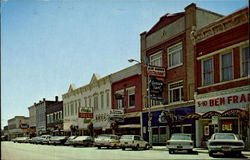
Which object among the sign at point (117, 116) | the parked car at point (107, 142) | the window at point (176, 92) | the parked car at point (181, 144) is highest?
the window at point (176, 92)

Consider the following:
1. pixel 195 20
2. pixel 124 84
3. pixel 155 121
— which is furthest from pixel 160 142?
pixel 195 20

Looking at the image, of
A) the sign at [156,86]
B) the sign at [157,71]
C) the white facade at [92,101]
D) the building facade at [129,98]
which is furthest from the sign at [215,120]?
the white facade at [92,101]

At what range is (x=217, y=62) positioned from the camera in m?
26.2

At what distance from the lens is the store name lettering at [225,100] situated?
2333cm

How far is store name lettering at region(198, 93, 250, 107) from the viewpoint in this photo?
23.3 m

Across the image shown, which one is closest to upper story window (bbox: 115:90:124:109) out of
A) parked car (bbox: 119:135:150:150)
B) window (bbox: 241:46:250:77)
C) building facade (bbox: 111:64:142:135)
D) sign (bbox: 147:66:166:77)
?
building facade (bbox: 111:64:142:135)

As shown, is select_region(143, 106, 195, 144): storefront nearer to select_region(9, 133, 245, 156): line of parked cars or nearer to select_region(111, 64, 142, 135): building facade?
select_region(111, 64, 142, 135): building facade

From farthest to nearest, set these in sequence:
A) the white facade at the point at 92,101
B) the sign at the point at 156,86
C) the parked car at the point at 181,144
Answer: the white facade at the point at 92,101, the sign at the point at 156,86, the parked car at the point at 181,144

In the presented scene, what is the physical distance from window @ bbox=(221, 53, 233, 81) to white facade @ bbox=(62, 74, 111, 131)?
21490mm

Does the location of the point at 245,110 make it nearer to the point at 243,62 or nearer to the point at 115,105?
the point at 243,62

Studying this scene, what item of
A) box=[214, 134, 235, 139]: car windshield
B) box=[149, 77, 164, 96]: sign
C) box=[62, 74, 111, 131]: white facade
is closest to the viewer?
box=[214, 134, 235, 139]: car windshield

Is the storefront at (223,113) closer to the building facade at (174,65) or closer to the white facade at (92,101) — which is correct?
the building facade at (174,65)

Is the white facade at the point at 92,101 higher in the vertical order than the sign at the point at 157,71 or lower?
lower

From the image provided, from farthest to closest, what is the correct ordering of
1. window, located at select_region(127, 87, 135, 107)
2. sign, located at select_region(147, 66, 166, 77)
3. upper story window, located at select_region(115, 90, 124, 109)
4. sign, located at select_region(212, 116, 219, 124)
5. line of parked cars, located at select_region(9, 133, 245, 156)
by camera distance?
upper story window, located at select_region(115, 90, 124, 109) < window, located at select_region(127, 87, 135, 107) < sign, located at select_region(147, 66, 166, 77) < sign, located at select_region(212, 116, 219, 124) < line of parked cars, located at select_region(9, 133, 245, 156)
